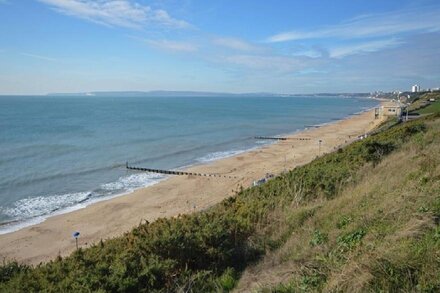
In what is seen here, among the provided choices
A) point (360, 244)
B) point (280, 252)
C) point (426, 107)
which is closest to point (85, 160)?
point (280, 252)

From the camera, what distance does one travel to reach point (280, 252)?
21.3ft

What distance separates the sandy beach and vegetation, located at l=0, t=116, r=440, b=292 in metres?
11.0

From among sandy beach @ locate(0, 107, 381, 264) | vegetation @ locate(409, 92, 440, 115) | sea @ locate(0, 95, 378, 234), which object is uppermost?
vegetation @ locate(409, 92, 440, 115)

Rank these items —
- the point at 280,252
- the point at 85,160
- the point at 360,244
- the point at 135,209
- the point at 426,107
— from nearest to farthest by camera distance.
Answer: the point at 360,244, the point at 280,252, the point at 135,209, the point at 85,160, the point at 426,107

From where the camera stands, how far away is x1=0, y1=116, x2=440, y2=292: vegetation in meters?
4.46

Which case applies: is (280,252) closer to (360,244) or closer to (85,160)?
(360,244)

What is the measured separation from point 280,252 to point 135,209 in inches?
671

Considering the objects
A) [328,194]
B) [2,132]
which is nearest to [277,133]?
[2,132]

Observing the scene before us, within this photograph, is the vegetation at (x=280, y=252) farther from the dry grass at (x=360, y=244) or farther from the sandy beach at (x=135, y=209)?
the sandy beach at (x=135, y=209)

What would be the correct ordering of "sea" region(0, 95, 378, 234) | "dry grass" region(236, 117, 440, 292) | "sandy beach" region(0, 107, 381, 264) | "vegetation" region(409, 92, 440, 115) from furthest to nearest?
1. "vegetation" region(409, 92, 440, 115)
2. "sea" region(0, 95, 378, 234)
3. "sandy beach" region(0, 107, 381, 264)
4. "dry grass" region(236, 117, 440, 292)

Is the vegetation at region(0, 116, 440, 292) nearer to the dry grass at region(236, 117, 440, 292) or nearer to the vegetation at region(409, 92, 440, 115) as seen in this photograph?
the dry grass at region(236, 117, 440, 292)

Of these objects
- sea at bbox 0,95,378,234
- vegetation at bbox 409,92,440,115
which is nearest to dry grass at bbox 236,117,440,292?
sea at bbox 0,95,378,234

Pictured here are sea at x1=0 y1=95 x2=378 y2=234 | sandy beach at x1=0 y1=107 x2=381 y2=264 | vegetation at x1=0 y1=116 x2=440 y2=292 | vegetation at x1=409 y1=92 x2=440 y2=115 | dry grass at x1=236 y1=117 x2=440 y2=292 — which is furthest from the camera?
vegetation at x1=409 y1=92 x2=440 y2=115

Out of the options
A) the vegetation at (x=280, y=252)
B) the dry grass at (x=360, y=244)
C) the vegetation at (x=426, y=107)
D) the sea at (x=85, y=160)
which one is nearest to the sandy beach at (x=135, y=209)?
the sea at (x=85, y=160)
